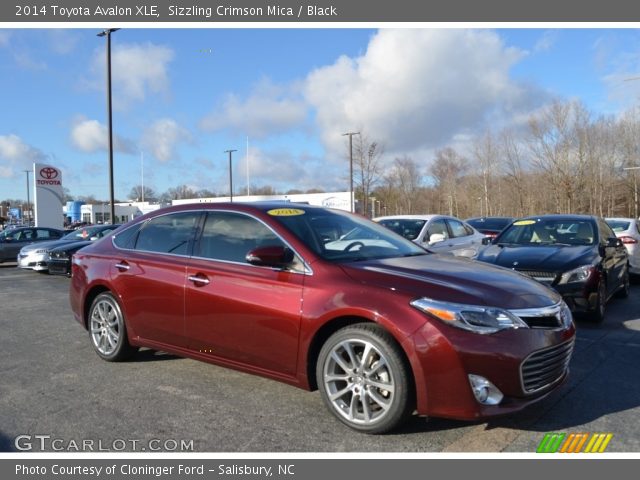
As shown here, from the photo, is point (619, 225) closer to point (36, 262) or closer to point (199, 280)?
point (199, 280)

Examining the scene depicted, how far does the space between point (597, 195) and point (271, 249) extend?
171ft

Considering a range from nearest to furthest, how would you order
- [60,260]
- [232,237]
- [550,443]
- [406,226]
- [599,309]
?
1. [550,443]
2. [232,237]
3. [599,309]
4. [406,226]
5. [60,260]

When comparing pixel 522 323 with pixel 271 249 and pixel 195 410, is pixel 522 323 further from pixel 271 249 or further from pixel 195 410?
pixel 195 410

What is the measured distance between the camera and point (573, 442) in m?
3.37

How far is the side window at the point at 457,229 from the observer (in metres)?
11.6

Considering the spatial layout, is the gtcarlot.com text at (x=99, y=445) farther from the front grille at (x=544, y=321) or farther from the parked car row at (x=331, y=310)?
the front grille at (x=544, y=321)

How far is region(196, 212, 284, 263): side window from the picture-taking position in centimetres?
429

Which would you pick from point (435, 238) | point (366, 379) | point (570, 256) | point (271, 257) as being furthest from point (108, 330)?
point (435, 238)

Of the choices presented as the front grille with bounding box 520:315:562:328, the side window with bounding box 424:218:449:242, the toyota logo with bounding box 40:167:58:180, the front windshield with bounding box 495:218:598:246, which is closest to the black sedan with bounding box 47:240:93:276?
the side window with bounding box 424:218:449:242

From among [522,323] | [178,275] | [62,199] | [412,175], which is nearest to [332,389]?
[522,323]

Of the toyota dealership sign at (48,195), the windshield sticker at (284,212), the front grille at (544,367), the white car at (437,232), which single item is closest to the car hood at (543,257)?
the white car at (437,232)

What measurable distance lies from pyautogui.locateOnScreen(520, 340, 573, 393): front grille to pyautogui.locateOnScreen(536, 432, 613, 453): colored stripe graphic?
322 millimetres

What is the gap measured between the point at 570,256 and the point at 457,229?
4.77 metres

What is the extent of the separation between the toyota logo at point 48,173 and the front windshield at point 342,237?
2582 centimetres
